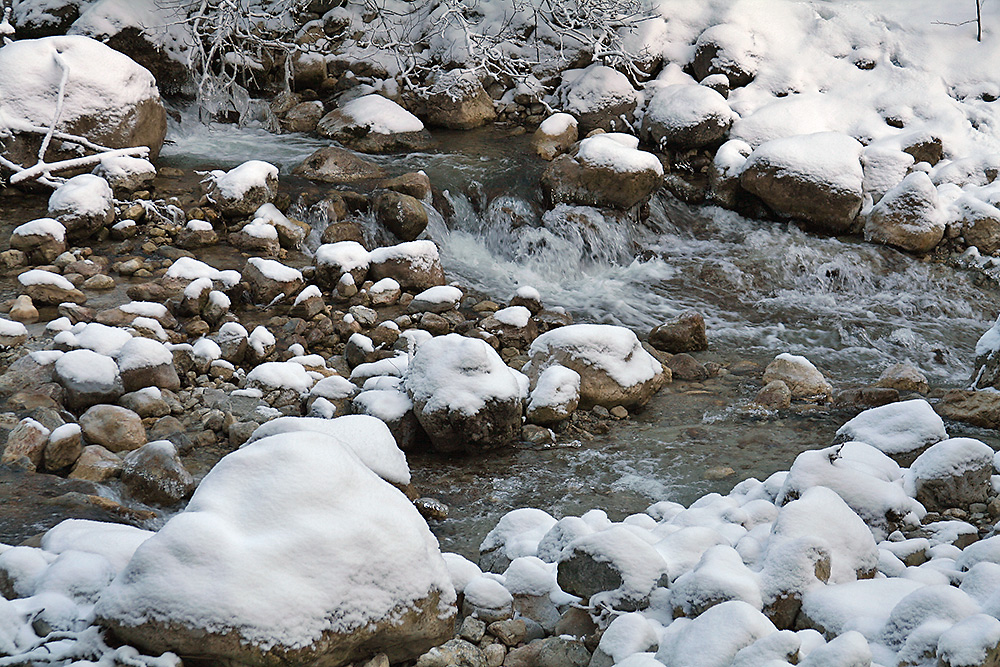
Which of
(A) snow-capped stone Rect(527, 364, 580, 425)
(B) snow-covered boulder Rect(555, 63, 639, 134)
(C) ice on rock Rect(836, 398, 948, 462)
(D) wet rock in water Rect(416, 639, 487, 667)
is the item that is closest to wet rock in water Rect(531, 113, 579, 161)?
(B) snow-covered boulder Rect(555, 63, 639, 134)

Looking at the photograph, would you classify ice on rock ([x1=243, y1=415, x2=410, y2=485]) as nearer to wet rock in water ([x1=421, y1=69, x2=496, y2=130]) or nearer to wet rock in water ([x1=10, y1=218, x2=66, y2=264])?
wet rock in water ([x1=10, y1=218, x2=66, y2=264])

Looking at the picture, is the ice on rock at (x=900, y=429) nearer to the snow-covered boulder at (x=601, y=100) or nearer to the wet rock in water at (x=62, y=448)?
the wet rock in water at (x=62, y=448)

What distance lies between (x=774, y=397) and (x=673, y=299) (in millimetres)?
2108

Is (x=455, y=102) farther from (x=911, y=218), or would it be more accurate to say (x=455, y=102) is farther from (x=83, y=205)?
(x=911, y=218)

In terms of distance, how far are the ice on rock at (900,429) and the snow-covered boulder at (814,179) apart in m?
4.31

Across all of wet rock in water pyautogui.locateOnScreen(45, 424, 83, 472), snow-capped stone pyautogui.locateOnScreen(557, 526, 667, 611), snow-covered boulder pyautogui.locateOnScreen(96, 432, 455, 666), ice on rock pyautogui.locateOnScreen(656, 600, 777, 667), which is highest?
snow-covered boulder pyautogui.locateOnScreen(96, 432, 455, 666)

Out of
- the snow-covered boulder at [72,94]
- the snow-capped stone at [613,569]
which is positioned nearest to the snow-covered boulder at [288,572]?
the snow-capped stone at [613,569]

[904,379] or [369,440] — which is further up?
[369,440]

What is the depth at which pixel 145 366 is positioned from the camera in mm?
4453

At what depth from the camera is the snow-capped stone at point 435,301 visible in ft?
19.7

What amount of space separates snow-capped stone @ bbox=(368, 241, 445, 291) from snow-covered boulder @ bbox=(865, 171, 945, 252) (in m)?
4.32

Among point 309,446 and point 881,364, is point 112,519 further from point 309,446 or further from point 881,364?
point 881,364

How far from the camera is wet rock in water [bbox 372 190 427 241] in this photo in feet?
23.6

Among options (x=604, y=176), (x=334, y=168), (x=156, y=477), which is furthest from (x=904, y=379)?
(x=334, y=168)
